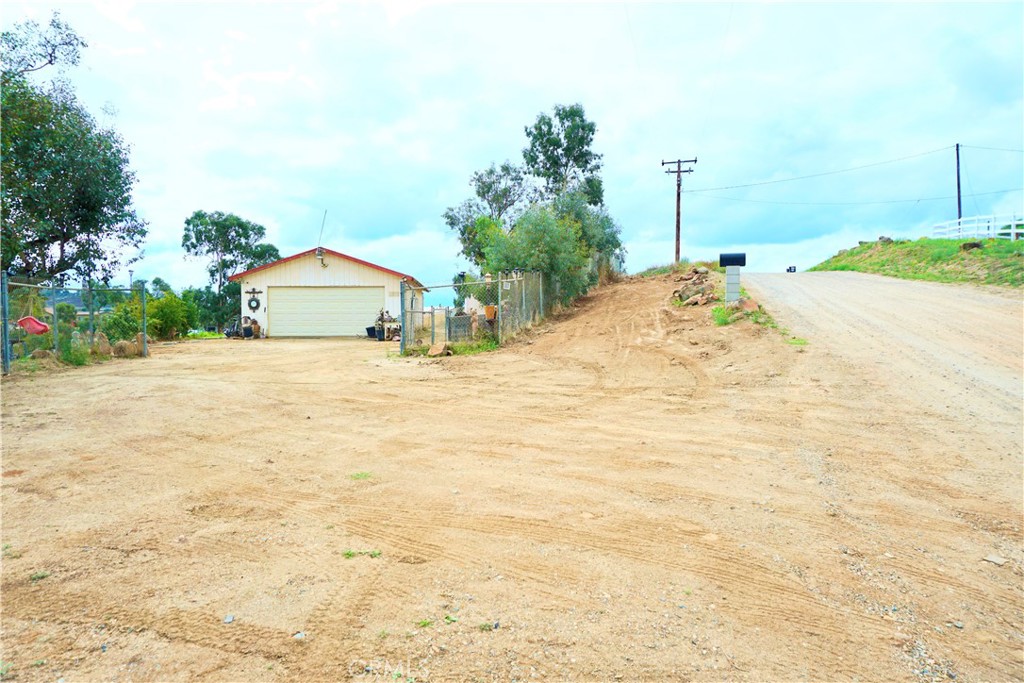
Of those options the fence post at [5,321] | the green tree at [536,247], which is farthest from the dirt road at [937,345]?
the fence post at [5,321]

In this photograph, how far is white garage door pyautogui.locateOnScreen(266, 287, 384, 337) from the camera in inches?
970

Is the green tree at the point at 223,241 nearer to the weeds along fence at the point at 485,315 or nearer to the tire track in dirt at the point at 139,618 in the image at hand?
the weeds along fence at the point at 485,315

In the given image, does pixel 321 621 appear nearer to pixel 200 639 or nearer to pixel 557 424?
pixel 200 639

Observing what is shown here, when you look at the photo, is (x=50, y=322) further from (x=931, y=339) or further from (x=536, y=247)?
(x=931, y=339)

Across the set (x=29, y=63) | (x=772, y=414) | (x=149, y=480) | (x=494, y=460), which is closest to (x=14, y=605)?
(x=149, y=480)

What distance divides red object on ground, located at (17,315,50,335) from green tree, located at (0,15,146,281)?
5.23 ft

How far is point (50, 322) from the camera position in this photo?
13469 millimetres

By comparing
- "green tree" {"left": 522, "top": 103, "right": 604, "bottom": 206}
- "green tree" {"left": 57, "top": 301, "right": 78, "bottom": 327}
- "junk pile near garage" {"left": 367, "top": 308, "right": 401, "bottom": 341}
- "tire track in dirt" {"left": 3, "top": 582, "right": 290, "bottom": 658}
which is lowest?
"tire track in dirt" {"left": 3, "top": 582, "right": 290, "bottom": 658}

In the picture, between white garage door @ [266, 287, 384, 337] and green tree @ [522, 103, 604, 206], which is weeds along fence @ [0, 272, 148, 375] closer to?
white garage door @ [266, 287, 384, 337]

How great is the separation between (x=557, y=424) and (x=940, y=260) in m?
24.2

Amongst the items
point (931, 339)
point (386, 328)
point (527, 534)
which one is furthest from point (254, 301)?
point (527, 534)

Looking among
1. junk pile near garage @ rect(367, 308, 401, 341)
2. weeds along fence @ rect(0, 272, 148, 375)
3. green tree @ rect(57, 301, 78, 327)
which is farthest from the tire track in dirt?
junk pile near garage @ rect(367, 308, 401, 341)

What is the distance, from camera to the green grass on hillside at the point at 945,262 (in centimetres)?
1884

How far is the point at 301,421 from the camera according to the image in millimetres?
7367
